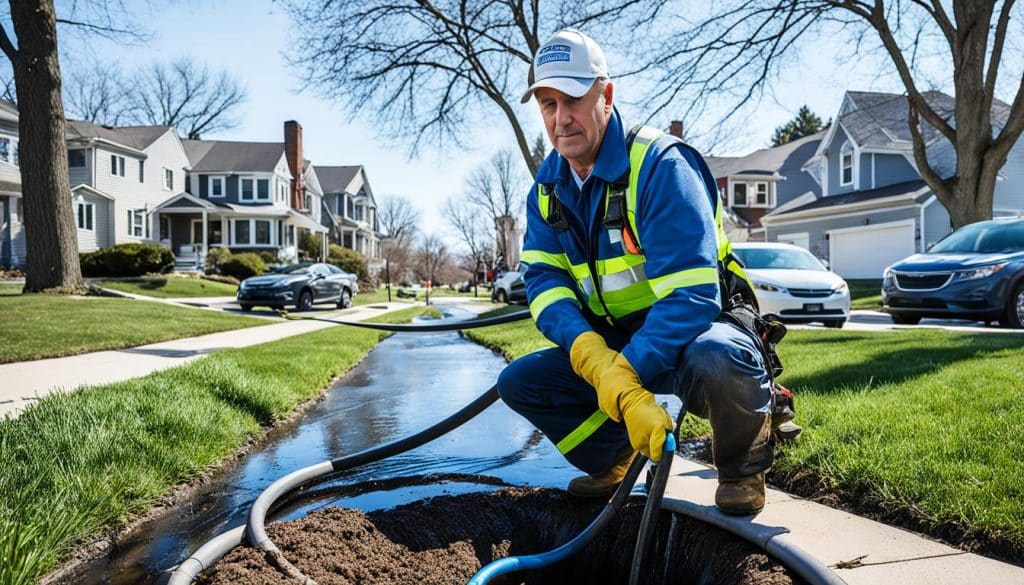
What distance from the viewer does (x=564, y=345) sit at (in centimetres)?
276

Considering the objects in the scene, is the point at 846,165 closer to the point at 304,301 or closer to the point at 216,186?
the point at 304,301

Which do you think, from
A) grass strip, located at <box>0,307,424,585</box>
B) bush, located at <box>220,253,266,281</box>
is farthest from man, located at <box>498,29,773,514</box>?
bush, located at <box>220,253,266,281</box>

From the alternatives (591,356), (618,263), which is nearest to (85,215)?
(618,263)

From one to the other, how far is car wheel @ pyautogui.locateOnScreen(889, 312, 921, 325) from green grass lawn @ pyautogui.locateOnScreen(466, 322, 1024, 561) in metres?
5.52

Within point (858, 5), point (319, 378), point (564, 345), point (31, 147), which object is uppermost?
point (858, 5)

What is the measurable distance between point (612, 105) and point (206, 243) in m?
38.6

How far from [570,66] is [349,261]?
1562 inches

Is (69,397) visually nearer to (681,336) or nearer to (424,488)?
(424,488)

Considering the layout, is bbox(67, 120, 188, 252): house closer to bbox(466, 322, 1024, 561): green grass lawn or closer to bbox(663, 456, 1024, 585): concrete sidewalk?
bbox(466, 322, 1024, 561): green grass lawn

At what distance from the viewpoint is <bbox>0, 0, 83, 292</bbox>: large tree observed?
1507 cm

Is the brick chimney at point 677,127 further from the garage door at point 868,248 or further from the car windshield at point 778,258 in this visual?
the garage door at point 868,248

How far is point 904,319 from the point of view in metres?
11.2

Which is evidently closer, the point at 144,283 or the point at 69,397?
the point at 69,397

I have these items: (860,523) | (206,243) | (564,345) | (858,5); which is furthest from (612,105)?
(206,243)
